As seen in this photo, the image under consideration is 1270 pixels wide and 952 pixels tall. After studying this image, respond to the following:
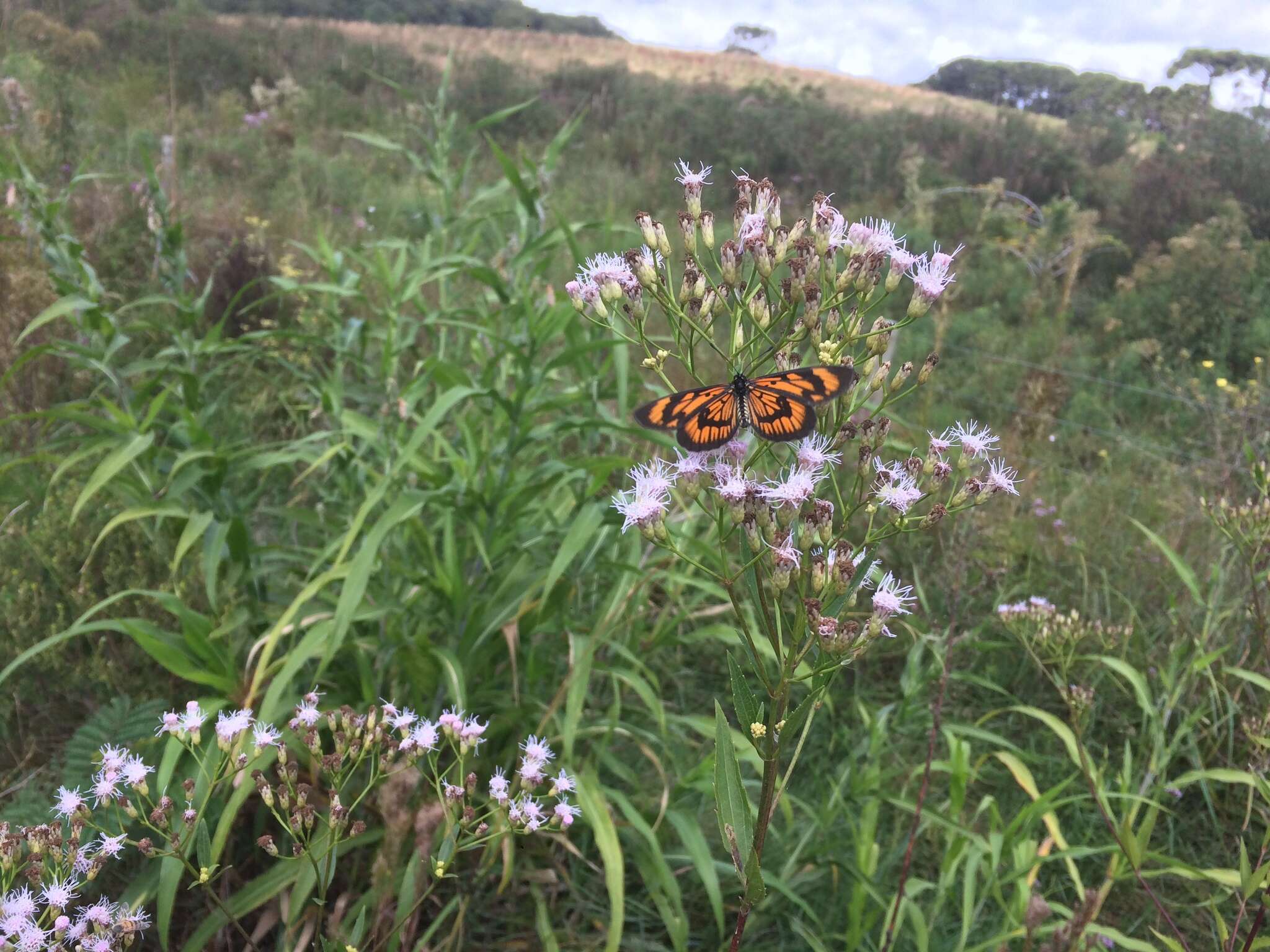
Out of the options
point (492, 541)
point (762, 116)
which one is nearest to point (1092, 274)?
point (762, 116)

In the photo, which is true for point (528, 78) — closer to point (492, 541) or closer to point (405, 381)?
point (405, 381)

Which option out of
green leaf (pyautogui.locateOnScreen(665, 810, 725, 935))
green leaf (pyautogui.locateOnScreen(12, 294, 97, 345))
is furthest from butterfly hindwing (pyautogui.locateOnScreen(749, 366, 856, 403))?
green leaf (pyautogui.locateOnScreen(12, 294, 97, 345))

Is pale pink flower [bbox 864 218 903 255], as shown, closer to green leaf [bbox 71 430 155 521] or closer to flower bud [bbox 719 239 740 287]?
flower bud [bbox 719 239 740 287]

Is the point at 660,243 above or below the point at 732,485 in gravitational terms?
above

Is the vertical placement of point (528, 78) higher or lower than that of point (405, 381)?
higher

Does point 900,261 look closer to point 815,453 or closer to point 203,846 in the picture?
point 815,453

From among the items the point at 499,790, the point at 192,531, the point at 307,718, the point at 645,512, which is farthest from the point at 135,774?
the point at 192,531
